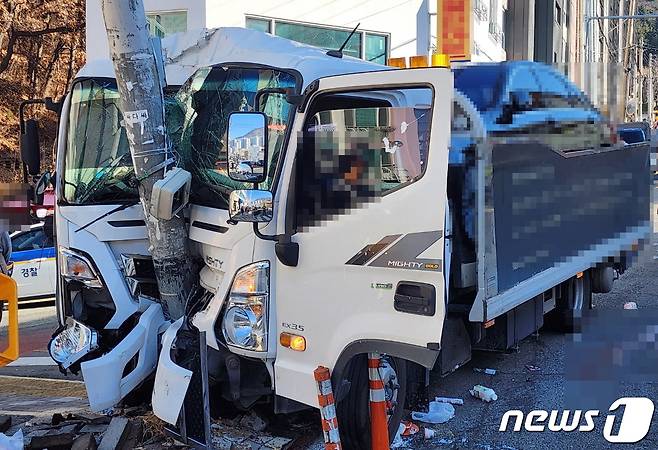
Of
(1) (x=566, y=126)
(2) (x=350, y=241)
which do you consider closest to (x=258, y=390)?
(2) (x=350, y=241)

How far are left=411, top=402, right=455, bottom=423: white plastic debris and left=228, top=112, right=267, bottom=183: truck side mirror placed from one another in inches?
103

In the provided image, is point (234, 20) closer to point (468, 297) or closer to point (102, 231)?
point (102, 231)

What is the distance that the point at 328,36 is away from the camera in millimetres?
13750

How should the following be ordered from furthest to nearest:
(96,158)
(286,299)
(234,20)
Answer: (234,20)
(96,158)
(286,299)

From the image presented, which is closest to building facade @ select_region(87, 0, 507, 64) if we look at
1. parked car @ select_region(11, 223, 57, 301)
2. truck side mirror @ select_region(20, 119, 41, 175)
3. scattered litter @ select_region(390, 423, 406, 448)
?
parked car @ select_region(11, 223, 57, 301)

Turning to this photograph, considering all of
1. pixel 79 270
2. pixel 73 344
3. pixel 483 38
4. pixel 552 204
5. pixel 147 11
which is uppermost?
pixel 483 38

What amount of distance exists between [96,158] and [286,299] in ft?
6.41

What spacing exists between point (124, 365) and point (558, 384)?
3.65m

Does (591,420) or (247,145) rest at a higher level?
(247,145)

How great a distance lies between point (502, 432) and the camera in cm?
520

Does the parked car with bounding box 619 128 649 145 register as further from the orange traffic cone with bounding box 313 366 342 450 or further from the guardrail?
the guardrail

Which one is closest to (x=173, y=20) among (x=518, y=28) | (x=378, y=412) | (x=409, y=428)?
(x=409, y=428)

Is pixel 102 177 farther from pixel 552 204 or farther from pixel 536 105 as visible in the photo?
pixel 536 105

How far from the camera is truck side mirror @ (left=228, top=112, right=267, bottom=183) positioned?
3.69m
